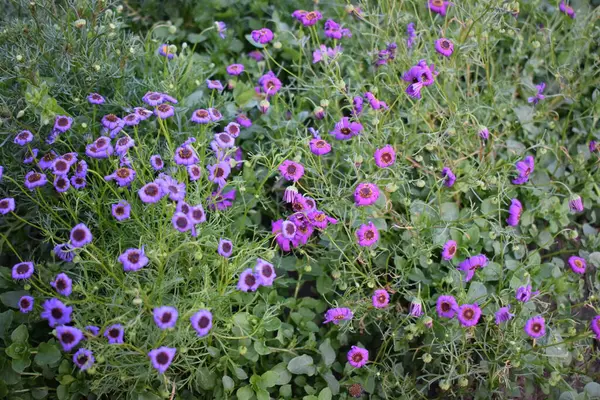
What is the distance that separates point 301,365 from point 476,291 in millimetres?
654

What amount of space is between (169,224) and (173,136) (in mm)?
492

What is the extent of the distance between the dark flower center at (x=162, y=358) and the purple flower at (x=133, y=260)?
0.79 ft

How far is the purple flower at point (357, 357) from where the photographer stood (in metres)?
2.12

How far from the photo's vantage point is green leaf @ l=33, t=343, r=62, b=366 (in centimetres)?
200

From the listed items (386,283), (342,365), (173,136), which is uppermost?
(173,136)

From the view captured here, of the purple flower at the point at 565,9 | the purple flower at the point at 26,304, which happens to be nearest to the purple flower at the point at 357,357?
the purple flower at the point at 26,304

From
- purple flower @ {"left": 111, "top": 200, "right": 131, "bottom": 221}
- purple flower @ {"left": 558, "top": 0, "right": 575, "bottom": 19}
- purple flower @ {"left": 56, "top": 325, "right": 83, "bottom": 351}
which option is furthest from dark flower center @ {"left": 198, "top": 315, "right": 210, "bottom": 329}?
purple flower @ {"left": 558, "top": 0, "right": 575, "bottom": 19}

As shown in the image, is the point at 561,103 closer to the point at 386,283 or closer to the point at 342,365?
the point at 386,283

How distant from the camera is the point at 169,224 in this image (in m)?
2.04

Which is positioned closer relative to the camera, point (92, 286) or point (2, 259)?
point (92, 286)

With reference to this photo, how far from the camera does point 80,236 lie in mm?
1799

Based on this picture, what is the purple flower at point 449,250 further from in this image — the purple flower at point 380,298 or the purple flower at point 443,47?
the purple flower at point 443,47

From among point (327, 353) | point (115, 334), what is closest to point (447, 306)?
point (327, 353)

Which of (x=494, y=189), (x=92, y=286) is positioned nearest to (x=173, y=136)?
(x=92, y=286)
